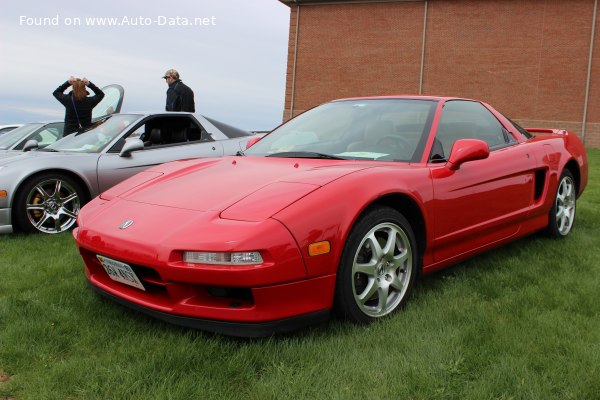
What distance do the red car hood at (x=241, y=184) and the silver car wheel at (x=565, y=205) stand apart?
7.66 feet

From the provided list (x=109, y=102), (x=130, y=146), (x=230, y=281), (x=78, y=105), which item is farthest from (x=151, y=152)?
(x=230, y=281)

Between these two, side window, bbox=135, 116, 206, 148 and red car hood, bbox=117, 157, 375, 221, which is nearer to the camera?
red car hood, bbox=117, 157, 375, 221

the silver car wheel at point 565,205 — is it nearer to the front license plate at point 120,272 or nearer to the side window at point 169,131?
the front license plate at point 120,272

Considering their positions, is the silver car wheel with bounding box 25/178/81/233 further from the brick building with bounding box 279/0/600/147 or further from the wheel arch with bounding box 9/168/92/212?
the brick building with bounding box 279/0/600/147

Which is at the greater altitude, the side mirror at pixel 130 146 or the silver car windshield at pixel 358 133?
the silver car windshield at pixel 358 133

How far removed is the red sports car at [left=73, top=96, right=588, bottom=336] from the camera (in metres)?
2.24

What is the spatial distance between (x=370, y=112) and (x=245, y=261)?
177cm

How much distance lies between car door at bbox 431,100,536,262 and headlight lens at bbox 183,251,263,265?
3.91ft

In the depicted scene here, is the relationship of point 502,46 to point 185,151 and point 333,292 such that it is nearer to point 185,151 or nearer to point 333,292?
point 185,151

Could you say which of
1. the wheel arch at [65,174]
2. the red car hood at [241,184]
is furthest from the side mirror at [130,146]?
the red car hood at [241,184]

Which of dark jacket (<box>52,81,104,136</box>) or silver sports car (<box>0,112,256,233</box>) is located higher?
dark jacket (<box>52,81,104,136</box>)

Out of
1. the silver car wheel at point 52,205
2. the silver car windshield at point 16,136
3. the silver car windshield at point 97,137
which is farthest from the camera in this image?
the silver car windshield at point 16,136

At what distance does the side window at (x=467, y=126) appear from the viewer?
3365mm

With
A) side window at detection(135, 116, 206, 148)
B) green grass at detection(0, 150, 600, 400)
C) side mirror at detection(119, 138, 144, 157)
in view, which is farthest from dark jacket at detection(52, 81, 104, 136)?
green grass at detection(0, 150, 600, 400)
